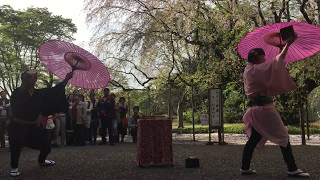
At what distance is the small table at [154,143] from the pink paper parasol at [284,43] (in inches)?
71.2

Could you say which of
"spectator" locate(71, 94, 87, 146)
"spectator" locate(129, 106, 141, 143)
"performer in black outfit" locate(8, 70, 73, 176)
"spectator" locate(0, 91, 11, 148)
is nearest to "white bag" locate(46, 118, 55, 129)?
"spectator" locate(71, 94, 87, 146)

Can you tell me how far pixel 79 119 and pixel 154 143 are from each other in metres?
5.35

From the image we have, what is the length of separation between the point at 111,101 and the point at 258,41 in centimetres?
642

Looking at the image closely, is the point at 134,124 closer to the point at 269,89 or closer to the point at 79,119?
the point at 79,119

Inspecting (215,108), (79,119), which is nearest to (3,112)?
(79,119)

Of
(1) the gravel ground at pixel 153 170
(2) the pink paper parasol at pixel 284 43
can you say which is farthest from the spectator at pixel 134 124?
(2) the pink paper parasol at pixel 284 43

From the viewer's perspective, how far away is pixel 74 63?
5.56 metres

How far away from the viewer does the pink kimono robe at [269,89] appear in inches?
167

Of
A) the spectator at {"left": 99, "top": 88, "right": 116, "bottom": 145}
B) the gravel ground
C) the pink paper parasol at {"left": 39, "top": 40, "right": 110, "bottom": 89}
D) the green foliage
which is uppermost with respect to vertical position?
the green foliage

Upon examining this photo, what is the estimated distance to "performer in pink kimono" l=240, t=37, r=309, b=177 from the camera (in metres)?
4.25

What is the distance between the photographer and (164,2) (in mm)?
14930

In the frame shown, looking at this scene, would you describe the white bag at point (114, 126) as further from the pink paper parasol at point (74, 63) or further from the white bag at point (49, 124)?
the pink paper parasol at point (74, 63)

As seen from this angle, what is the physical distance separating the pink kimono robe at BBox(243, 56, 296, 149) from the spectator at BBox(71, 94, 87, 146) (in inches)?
276

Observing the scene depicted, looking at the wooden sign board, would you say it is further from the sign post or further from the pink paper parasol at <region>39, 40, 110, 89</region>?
the pink paper parasol at <region>39, 40, 110, 89</region>
